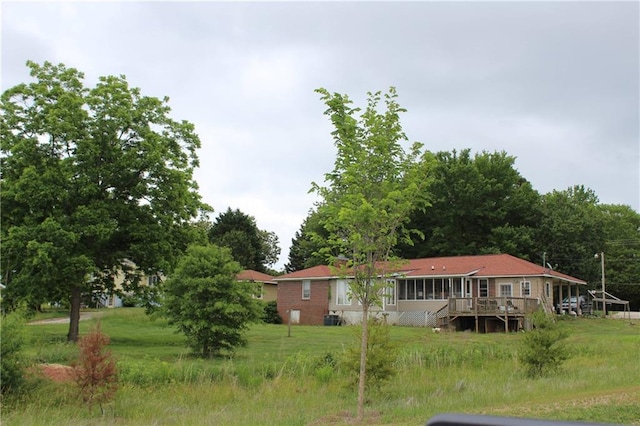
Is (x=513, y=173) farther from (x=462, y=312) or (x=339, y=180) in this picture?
(x=339, y=180)

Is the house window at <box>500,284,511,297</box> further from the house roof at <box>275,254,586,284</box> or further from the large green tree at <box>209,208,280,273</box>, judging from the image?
the large green tree at <box>209,208,280,273</box>

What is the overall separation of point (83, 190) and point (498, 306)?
23.0m

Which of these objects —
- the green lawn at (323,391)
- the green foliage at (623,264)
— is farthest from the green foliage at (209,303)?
the green foliage at (623,264)

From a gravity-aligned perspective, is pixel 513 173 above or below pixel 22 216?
above

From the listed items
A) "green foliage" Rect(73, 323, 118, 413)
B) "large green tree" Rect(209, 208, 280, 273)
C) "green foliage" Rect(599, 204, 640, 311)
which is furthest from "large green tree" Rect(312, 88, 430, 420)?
"green foliage" Rect(599, 204, 640, 311)

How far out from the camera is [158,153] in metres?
23.7


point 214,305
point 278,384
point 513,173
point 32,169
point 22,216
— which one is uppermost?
point 513,173

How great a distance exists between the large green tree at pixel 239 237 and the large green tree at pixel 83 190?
3724 cm

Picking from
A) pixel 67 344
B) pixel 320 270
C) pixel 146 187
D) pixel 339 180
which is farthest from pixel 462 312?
pixel 339 180

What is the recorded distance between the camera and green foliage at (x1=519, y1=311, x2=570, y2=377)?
54.1ft

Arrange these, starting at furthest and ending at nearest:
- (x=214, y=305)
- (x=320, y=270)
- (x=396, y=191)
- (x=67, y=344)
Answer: (x=320, y=270) → (x=67, y=344) → (x=214, y=305) → (x=396, y=191)

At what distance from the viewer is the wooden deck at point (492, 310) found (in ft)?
112

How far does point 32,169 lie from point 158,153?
4.49 m

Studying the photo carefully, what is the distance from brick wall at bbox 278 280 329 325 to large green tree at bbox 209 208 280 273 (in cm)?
1937
